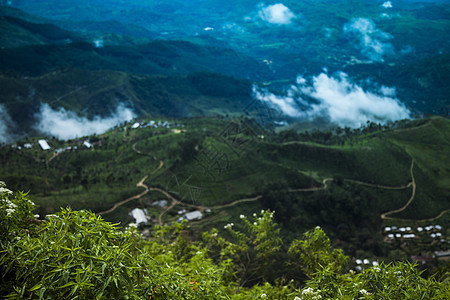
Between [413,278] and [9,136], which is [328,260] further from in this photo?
[9,136]

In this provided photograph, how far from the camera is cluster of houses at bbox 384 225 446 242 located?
65.7 meters

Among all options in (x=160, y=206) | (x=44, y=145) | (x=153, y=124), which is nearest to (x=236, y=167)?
(x=160, y=206)

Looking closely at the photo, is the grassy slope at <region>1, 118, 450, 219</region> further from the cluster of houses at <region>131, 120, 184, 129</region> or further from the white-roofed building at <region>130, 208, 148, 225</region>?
the cluster of houses at <region>131, 120, 184, 129</region>

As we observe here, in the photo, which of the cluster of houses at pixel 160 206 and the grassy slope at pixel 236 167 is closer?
the cluster of houses at pixel 160 206

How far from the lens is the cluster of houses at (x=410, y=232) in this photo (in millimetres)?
65688

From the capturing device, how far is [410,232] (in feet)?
221

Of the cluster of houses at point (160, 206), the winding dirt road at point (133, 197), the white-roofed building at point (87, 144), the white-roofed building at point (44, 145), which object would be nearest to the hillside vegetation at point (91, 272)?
the winding dirt road at point (133, 197)

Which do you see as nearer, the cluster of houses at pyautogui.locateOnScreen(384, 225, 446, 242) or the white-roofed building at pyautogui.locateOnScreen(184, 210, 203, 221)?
the white-roofed building at pyautogui.locateOnScreen(184, 210, 203, 221)

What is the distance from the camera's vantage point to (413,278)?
898 centimetres

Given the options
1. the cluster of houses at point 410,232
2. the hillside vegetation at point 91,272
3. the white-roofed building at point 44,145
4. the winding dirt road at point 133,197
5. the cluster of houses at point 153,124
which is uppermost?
the hillside vegetation at point 91,272

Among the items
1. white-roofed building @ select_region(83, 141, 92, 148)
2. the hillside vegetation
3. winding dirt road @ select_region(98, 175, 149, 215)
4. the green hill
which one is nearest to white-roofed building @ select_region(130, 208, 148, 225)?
the green hill

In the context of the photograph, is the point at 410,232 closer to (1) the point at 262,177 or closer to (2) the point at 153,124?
(1) the point at 262,177

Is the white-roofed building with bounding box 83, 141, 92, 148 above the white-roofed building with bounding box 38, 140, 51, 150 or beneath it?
beneath

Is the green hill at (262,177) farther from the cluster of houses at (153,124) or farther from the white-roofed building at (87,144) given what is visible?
the cluster of houses at (153,124)
